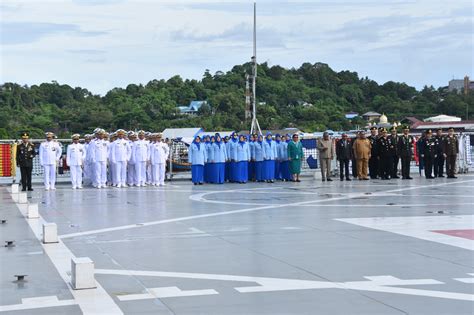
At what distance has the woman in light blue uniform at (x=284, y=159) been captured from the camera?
29.5 meters

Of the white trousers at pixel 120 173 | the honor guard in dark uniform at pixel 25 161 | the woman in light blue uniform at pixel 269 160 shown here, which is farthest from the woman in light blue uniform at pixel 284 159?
the honor guard in dark uniform at pixel 25 161

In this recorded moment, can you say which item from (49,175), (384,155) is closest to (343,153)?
(384,155)

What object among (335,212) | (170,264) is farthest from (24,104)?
(170,264)

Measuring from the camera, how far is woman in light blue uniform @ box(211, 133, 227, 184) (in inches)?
1129

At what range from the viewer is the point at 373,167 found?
30.2 metres

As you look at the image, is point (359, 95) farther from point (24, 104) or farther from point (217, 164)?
point (217, 164)

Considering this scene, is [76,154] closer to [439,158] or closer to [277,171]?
[277,171]

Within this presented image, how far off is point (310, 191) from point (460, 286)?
15.2 metres

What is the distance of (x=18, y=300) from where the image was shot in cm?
828

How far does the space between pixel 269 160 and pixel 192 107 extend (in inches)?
2188

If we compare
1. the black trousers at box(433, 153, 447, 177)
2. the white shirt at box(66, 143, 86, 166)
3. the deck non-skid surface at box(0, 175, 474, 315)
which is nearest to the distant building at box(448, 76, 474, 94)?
the black trousers at box(433, 153, 447, 177)

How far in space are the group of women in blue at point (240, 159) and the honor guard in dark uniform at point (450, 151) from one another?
5693mm

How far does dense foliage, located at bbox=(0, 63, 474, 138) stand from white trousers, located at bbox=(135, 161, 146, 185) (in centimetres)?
3338

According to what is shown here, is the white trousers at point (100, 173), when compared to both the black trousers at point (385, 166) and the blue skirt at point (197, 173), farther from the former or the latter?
the black trousers at point (385, 166)
